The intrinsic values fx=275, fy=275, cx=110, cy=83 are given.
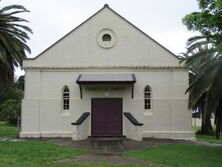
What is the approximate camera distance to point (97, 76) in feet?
61.5

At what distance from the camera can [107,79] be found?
17.9 m

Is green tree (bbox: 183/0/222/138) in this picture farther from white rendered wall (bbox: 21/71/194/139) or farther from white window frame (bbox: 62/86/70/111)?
white window frame (bbox: 62/86/70/111)

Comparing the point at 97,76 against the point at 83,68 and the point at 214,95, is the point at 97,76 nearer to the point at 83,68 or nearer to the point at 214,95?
the point at 83,68

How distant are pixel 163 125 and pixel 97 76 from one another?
5.64m

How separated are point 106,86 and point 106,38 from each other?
3.53 meters

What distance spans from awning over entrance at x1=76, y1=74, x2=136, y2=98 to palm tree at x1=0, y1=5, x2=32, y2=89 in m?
5.38

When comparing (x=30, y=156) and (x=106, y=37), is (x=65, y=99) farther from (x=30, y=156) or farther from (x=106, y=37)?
(x=30, y=156)

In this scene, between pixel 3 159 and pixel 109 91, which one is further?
pixel 109 91

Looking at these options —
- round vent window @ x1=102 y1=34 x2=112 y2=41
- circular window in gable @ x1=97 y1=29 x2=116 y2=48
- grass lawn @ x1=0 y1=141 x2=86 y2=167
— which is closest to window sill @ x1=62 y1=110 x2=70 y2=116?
circular window in gable @ x1=97 y1=29 x2=116 y2=48

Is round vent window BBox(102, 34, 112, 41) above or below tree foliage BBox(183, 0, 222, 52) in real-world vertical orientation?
above

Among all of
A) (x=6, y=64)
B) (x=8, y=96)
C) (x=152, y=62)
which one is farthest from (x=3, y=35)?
(x=8, y=96)

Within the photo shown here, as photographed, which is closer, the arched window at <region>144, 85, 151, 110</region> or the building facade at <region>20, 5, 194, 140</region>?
the building facade at <region>20, 5, 194, 140</region>

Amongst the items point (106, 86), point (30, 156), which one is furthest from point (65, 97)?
point (30, 156)

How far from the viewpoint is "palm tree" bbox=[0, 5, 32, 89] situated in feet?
63.6
